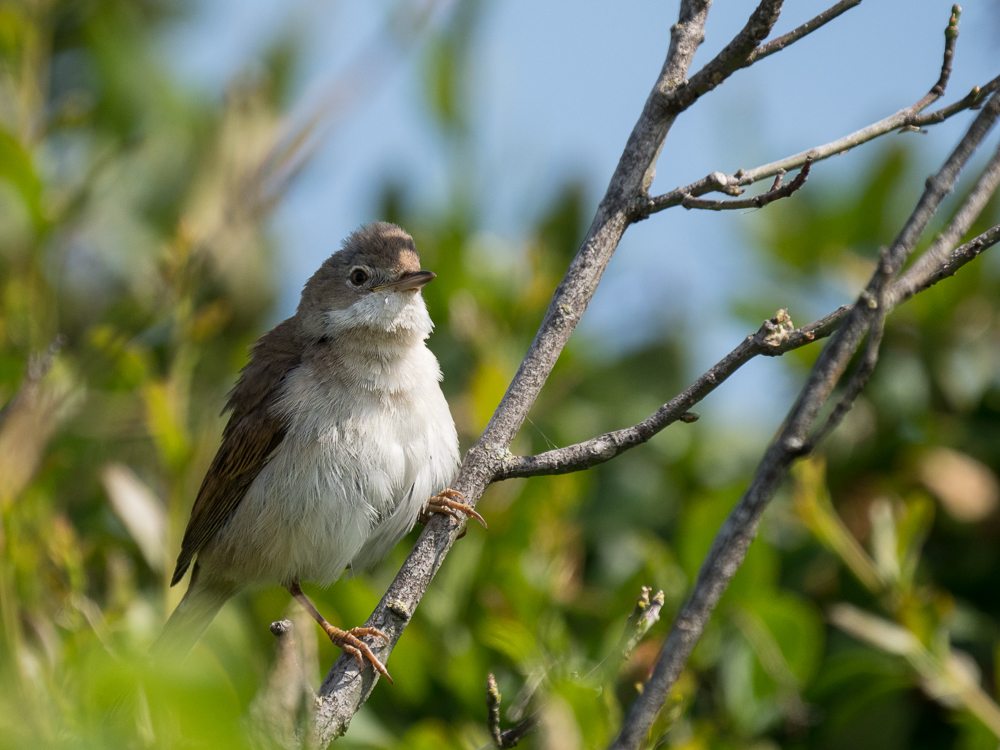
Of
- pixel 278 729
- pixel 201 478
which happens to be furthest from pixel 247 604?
pixel 278 729

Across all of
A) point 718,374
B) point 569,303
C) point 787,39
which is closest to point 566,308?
point 569,303

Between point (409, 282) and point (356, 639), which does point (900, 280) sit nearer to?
point (356, 639)

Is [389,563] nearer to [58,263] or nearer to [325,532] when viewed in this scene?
[325,532]

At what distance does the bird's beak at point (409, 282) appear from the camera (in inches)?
145

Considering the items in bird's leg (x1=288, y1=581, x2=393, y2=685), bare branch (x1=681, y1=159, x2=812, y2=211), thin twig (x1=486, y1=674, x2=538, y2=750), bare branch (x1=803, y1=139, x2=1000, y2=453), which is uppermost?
bare branch (x1=681, y1=159, x2=812, y2=211)

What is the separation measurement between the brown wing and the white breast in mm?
69

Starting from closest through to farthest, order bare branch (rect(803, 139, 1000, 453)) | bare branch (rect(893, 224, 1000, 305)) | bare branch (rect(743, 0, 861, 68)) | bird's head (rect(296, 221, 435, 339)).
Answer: bare branch (rect(803, 139, 1000, 453)) < bare branch (rect(893, 224, 1000, 305)) < bare branch (rect(743, 0, 861, 68)) < bird's head (rect(296, 221, 435, 339))

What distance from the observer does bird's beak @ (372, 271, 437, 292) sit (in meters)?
3.68

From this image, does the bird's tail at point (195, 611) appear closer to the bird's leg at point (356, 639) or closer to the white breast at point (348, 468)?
the white breast at point (348, 468)

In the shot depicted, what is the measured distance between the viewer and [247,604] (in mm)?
4211

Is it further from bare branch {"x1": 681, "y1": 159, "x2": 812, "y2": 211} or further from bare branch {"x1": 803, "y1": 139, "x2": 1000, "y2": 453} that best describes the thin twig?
bare branch {"x1": 681, "y1": 159, "x2": 812, "y2": 211}

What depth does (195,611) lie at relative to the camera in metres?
3.61

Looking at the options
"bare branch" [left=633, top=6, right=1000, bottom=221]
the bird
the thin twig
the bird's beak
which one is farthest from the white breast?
"bare branch" [left=633, top=6, right=1000, bottom=221]

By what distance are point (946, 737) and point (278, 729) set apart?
2.86m
